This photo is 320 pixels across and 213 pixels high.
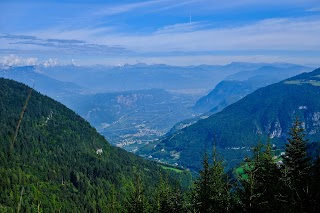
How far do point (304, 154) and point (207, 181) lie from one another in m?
8.57

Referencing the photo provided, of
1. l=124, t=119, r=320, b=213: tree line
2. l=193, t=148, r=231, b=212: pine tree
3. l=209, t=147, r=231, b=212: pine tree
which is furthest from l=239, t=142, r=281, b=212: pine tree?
l=193, t=148, r=231, b=212: pine tree

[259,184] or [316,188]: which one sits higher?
[316,188]

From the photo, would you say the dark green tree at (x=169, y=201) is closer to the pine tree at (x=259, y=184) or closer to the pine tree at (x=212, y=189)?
the pine tree at (x=212, y=189)

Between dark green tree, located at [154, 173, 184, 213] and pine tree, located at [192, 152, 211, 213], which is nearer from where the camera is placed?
pine tree, located at [192, 152, 211, 213]

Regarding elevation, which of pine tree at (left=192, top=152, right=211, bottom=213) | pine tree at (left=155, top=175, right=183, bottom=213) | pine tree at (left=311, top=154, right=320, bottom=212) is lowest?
pine tree at (left=155, top=175, right=183, bottom=213)

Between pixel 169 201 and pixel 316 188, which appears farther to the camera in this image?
pixel 169 201

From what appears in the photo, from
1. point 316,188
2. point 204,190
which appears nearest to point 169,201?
point 204,190

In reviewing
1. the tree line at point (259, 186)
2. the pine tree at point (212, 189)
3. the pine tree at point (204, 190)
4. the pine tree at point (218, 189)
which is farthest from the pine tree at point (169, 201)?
the pine tree at point (218, 189)

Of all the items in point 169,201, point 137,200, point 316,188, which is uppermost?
point 316,188

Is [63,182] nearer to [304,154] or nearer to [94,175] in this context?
[94,175]

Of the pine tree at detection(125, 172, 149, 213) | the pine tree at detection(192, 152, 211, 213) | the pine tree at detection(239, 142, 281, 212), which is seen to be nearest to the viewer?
the pine tree at detection(239, 142, 281, 212)

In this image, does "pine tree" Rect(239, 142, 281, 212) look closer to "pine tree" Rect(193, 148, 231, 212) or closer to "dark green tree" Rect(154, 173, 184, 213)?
"pine tree" Rect(193, 148, 231, 212)

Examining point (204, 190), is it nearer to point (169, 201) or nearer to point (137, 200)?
point (169, 201)

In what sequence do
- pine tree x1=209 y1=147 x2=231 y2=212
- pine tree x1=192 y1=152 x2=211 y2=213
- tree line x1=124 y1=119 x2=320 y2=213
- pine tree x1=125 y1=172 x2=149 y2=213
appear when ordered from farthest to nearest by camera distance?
1. pine tree x1=125 y1=172 x2=149 y2=213
2. pine tree x1=192 y1=152 x2=211 y2=213
3. pine tree x1=209 y1=147 x2=231 y2=212
4. tree line x1=124 y1=119 x2=320 y2=213
